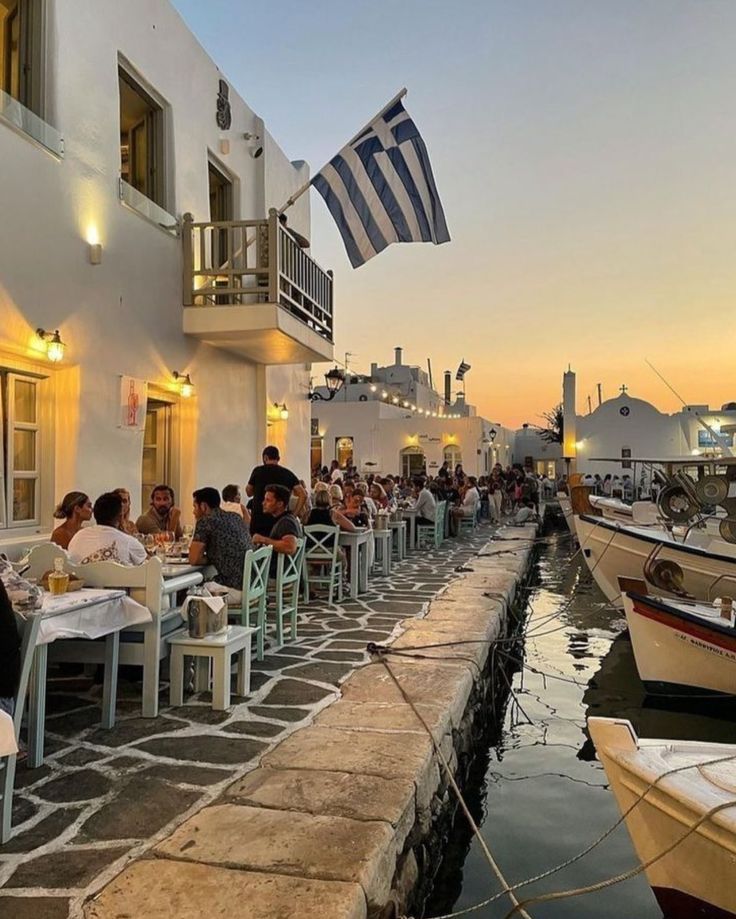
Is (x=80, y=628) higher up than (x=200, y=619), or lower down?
higher up

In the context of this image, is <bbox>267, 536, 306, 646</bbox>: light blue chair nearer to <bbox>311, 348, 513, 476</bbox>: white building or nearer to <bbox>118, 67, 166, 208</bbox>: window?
<bbox>118, 67, 166, 208</bbox>: window

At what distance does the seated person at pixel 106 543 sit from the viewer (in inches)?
180

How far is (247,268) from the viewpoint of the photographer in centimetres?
923

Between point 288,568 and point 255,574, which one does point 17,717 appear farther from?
point 288,568

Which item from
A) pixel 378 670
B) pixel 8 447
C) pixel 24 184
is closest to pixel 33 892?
pixel 378 670

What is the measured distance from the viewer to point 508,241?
19.2 meters

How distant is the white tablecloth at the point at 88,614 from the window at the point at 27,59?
498 centimetres

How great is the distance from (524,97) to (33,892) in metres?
14.1

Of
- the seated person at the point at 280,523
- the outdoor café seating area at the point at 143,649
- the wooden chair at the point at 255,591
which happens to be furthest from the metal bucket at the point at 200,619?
the seated person at the point at 280,523

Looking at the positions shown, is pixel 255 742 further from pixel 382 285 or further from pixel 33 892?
pixel 382 285

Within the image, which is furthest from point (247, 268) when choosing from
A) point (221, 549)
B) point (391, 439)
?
point (391, 439)

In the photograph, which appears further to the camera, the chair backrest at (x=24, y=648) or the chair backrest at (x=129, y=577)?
the chair backrest at (x=129, y=577)

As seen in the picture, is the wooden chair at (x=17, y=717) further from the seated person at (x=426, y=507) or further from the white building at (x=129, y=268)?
the seated person at (x=426, y=507)

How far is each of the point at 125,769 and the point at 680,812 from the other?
261 centimetres
